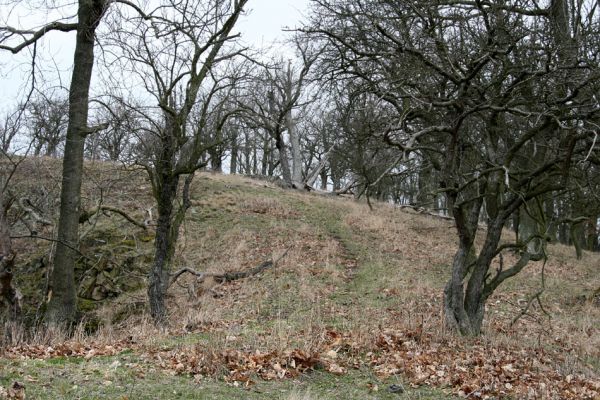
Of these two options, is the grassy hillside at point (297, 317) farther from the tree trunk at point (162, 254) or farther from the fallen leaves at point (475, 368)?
the tree trunk at point (162, 254)

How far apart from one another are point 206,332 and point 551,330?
6.14m

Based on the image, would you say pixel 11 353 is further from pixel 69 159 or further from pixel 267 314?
pixel 267 314

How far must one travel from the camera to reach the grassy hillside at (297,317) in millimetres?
5238

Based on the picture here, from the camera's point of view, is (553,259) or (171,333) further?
(553,259)

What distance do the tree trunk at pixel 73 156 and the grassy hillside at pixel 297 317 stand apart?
0.59 meters

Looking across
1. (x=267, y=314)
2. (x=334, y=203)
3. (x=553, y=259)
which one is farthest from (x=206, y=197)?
(x=553, y=259)

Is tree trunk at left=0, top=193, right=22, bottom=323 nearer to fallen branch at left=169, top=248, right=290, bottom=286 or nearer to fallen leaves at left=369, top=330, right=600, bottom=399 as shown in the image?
fallen branch at left=169, top=248, right=290, bottom=286

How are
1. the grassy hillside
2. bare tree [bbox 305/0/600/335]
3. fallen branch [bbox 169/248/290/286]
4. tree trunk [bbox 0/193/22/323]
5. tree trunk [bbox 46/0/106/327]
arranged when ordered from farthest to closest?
fallen branch [bbox 169/248/290/286]
tree trunk [bbox 46/0/106/327]
tree trunk [bbox 0/193/22/323]
bare tree [bbox 305/0/600/335]
the grassy hillside

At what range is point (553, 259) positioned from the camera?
1795cm

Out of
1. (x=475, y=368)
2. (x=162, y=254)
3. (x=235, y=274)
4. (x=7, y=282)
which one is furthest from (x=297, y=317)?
(x=7, y=282)

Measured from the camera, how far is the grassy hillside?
5.24 metres

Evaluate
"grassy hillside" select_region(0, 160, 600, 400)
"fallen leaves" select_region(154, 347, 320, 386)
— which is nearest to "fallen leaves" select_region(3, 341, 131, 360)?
"grassy hillside" select_region(0, 160, 600, 400)

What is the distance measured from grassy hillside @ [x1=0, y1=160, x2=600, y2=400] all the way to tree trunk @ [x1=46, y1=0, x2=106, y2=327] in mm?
595

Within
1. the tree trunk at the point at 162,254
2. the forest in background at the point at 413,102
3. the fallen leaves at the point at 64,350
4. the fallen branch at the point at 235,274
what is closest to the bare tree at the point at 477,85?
the forest in background at the point at 413,102
